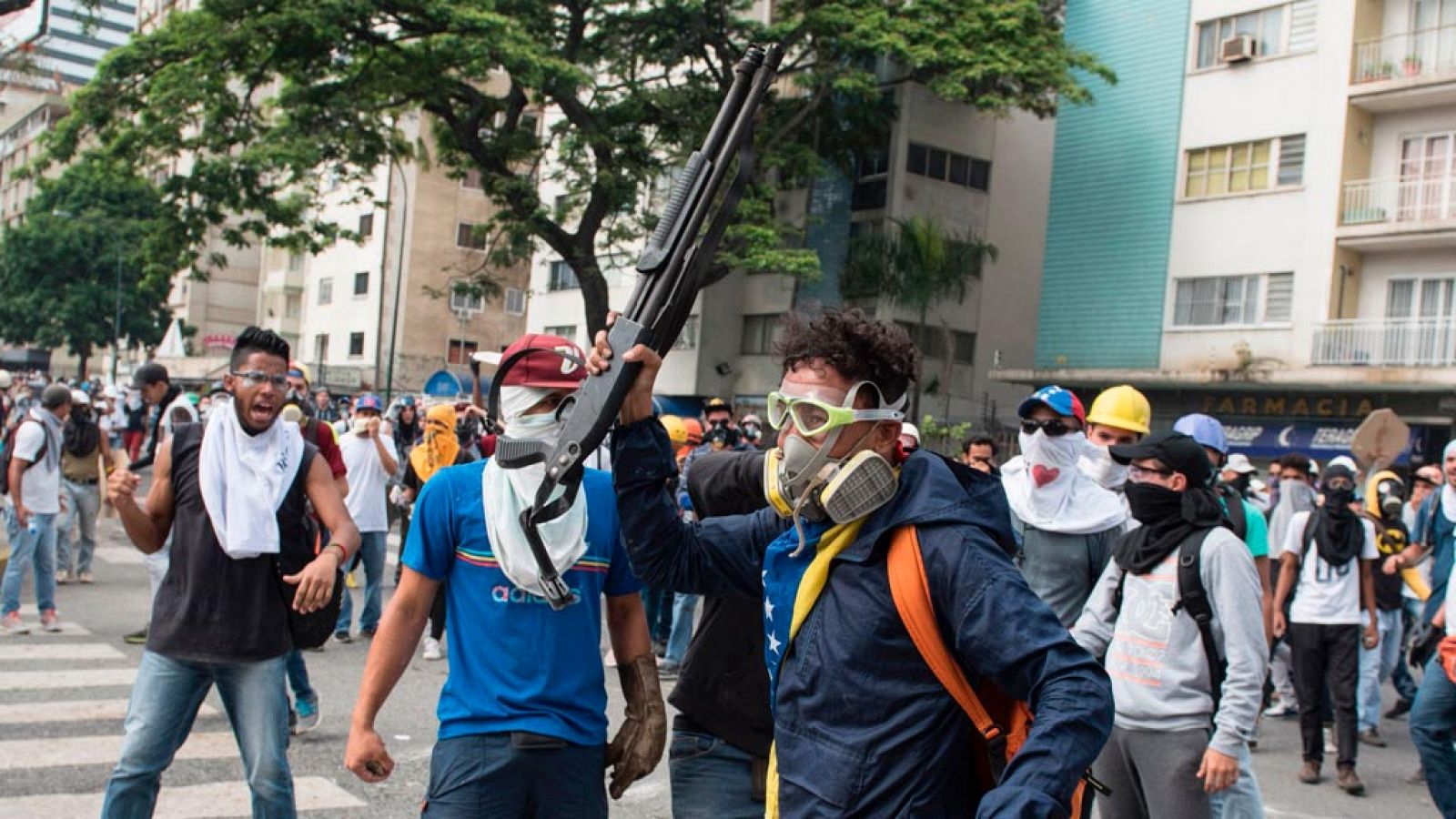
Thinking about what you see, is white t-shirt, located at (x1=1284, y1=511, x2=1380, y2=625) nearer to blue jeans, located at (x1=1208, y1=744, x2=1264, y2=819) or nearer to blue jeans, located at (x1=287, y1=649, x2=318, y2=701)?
blue jeans, located at (x1=1208, y1=744, x2=1264, y2=819)

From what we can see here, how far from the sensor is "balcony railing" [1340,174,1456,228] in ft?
83.7

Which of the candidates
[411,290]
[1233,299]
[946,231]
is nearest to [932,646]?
[1233,299]

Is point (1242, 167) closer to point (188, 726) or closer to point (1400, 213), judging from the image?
point (1400, 213)

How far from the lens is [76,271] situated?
206 feet

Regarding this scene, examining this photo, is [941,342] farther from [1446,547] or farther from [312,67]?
[1446,547]

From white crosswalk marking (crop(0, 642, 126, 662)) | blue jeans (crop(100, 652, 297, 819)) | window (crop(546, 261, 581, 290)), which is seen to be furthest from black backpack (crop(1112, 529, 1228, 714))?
window (crop(546, 261, 581, 290))

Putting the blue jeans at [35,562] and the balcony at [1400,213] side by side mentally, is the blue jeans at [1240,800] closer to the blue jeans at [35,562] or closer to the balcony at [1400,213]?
the blue jeans at [35,562]

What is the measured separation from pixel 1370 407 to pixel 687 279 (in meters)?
26.4

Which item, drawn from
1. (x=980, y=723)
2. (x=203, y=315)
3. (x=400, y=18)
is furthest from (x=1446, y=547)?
(x=203, y=315)

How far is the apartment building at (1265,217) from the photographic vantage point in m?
26.0

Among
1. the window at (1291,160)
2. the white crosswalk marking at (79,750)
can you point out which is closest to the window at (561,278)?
the window at (1291,160)

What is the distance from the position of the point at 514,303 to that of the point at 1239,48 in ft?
105

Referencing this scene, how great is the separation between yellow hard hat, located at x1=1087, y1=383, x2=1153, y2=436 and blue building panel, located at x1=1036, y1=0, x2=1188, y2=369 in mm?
24821

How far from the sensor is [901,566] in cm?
257
